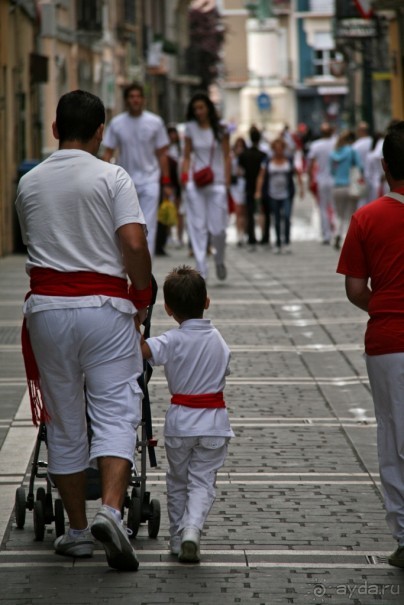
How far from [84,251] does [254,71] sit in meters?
91.4

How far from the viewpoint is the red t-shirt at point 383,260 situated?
6258mm

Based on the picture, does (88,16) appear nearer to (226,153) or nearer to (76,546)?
(226,153)

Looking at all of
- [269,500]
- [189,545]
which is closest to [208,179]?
[269,500]

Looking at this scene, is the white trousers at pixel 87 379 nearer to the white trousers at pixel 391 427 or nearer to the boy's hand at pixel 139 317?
the boy's hand at pixel 139 317

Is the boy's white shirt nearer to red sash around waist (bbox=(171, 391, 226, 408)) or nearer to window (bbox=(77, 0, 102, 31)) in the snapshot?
red sash around waist (bbox=(171, 391, 226, 408))

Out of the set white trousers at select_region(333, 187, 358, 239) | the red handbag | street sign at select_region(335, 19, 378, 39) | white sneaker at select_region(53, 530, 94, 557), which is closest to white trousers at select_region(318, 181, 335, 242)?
white trousers at select_region(333, 187, 358, 239)

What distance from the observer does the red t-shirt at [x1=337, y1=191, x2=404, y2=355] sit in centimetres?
626

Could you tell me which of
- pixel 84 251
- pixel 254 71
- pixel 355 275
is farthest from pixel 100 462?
pixel 254 71

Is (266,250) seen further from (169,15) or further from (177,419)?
(169,15)

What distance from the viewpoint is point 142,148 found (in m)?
17.0

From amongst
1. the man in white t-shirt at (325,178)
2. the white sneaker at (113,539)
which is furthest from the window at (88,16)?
the white sneaker at (113,539)

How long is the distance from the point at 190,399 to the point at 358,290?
2.56 ft

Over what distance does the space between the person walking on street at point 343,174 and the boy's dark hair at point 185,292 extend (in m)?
18.4

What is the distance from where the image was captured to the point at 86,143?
6410mm
